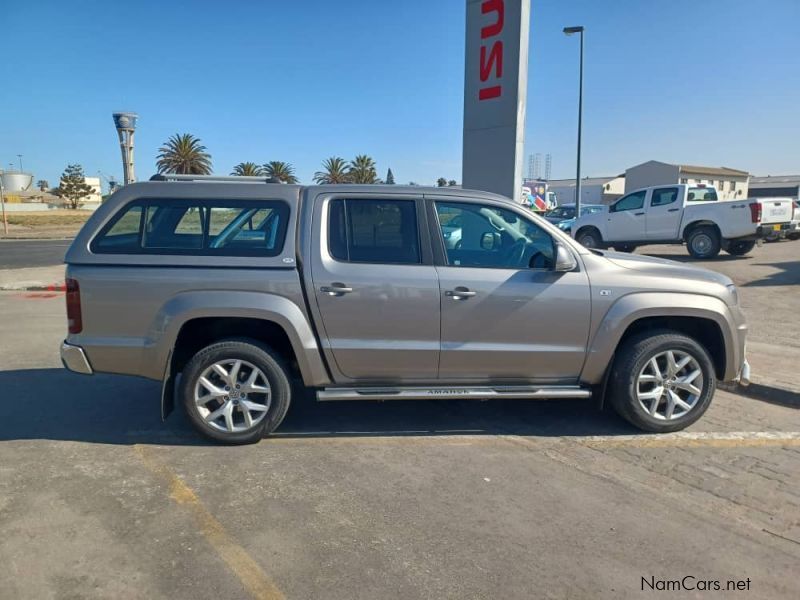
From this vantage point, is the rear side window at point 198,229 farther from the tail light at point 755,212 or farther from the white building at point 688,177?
the white building at point 688,177

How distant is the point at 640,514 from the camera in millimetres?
3254

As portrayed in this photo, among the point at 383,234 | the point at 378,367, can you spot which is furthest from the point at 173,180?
the point at 378,367

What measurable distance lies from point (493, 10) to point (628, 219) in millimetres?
8069

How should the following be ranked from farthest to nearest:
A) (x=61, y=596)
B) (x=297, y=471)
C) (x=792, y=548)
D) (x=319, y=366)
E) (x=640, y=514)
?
1. (x=319, y=366)
2. (x=297, y=471)
3. (x=640, y=514)
4. (x=792, y=548)
5. (x=61, y=596)

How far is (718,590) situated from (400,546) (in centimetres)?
152

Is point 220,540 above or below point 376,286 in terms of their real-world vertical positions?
below

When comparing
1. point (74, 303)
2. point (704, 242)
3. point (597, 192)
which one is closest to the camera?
point (74, 303)

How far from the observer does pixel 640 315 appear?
4.16m

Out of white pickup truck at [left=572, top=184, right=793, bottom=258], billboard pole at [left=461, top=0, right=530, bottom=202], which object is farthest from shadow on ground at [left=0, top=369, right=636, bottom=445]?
white pickup truck at [left=572, top=184, right=793, bottom=258]

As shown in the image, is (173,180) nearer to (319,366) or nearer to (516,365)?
(319,366)

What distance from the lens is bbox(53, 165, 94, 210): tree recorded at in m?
96.0

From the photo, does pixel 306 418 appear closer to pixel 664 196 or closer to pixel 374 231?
pixel 374 231

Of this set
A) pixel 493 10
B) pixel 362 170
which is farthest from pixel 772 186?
pixel 493 10

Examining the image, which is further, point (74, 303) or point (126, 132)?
point (126, 132)
